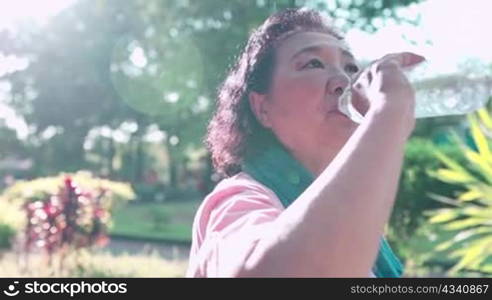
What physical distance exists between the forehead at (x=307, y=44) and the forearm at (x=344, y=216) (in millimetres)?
320

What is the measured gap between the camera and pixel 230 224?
796 millimetres

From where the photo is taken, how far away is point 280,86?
101cm

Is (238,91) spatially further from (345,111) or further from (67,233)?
(67,233)

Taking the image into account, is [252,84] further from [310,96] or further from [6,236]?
[6,236]

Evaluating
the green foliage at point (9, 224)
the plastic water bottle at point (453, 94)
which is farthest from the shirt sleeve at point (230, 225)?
the green foliage at point (9, 224)

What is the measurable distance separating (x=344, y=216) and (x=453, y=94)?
1.70ft

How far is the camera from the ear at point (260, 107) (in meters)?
1.05

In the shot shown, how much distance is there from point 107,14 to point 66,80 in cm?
180

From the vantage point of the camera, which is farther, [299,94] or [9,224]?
[9,224]

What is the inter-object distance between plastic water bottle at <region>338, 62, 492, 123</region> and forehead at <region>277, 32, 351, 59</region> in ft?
0.45

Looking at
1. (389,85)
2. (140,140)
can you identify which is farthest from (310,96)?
(140,140)

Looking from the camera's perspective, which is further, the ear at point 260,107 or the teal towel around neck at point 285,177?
the ear at point 260,107

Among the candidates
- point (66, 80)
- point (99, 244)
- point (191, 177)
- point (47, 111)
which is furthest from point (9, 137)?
point (99, 244)

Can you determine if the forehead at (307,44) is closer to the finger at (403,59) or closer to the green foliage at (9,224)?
the finger at (403,59)
